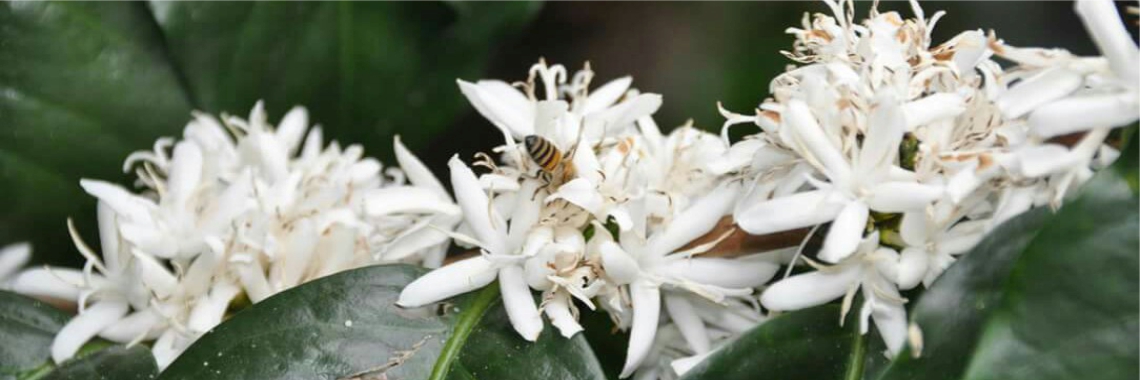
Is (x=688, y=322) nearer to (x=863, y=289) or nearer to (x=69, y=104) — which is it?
(x=863, y=289)

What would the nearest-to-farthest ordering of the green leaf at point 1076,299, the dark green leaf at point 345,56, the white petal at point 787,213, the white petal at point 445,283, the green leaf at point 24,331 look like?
the green leaf at point 1076,299 < the white petal at point 787,213 < the white petal at point 445,283 < the green leaf at point 24,331 < the dark green leaf at point 345,56

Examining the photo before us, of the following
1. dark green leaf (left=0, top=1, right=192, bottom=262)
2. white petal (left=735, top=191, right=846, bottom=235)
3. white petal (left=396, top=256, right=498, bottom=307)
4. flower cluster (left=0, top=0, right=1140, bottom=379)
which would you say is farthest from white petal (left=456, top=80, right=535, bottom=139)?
dark green leaf (left=0, top=1, right=192, bottom=262)

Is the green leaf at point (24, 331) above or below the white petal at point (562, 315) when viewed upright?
above

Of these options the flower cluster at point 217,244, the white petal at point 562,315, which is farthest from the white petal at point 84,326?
the white petal at point 562,315

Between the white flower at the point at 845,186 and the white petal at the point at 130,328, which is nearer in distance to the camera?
the white flower at the point at 845,186

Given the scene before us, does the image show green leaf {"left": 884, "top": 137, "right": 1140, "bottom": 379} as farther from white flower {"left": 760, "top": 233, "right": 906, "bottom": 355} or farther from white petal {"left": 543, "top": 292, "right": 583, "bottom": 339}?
white petal {"left": 543, "top": 292, "right": 583, "bottom": 339}

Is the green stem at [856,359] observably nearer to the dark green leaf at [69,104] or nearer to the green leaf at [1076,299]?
the green leaf at [1076,299]

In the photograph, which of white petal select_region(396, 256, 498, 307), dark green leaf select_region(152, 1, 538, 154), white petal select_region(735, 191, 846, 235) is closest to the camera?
white petal select_region(735, 191, 846, 235)
